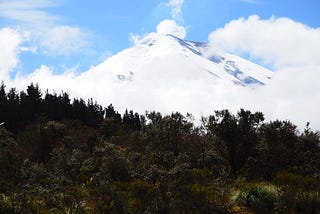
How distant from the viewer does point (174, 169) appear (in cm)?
1919

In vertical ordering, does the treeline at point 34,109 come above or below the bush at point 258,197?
above

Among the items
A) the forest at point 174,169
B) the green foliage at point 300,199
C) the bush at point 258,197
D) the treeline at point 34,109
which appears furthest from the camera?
the treeline at point 34,109

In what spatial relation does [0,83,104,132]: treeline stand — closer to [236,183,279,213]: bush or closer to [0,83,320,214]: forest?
[0,83,320,214]: forest

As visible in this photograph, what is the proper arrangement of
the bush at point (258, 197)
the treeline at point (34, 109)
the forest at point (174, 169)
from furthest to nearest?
the treeline at point (34, 109) < the bush at point (258, 197) < the forest at point (174, 169)

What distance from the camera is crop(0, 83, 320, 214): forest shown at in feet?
33.8

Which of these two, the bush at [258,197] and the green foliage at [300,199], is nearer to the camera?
the green foliage at [300,199]

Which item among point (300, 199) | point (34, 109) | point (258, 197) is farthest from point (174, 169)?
point (34, 109)

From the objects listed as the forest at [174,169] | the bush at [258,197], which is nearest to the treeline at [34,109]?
the forest at [174,169]

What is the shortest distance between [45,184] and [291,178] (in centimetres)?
879

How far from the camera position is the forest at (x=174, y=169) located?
10.3 m

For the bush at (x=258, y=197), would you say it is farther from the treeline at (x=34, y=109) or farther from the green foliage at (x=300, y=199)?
the treeline at (x=34, y=109)

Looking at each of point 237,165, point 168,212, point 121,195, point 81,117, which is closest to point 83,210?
point 121,195

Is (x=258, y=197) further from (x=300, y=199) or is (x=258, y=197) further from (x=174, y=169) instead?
(x=174, y=169)

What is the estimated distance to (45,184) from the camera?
53.6ft
